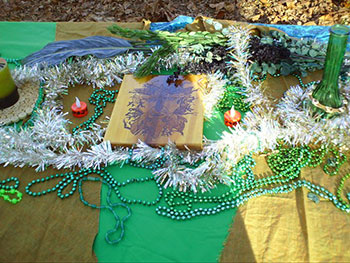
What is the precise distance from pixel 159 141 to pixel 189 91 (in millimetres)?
300

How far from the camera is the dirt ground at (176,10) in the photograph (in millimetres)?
2367

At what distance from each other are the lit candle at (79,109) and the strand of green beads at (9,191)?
347 mm

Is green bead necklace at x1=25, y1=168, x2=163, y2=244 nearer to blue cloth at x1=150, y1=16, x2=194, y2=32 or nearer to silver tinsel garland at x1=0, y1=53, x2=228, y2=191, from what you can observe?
silver tinsel garland at x1=0, y1=53, x2=228, y2=191

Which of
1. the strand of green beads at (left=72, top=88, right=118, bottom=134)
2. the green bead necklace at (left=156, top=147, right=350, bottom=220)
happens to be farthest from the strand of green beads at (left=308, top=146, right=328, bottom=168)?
the strand of green beads at (left=72, top=88, right=118, bottom=134)

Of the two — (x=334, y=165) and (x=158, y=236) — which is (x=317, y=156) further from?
(x=158, y=236)

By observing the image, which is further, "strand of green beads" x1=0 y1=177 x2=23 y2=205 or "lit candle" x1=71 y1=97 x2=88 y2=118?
"lit candle" x1=71 y1=97 x2=88 y2=118

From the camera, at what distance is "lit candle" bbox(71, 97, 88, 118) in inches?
52.4

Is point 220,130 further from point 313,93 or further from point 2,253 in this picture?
point 2,253

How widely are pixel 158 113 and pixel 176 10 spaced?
1.61 metres

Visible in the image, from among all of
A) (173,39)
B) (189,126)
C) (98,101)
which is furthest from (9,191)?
(173,39)

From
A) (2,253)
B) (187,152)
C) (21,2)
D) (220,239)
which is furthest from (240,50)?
(21,2)

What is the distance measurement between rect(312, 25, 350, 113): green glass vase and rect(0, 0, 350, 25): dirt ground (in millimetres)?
1282

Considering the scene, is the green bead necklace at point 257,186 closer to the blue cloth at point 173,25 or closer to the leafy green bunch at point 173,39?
the leafy green bunch at point 173,39

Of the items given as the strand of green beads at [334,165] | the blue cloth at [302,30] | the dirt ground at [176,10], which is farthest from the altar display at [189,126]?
the dirt ground at [176,10]
